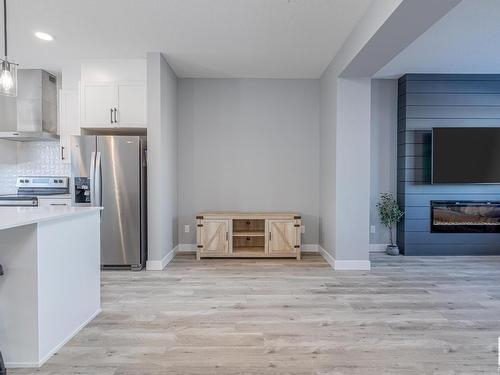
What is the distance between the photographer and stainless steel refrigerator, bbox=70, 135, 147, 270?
363 cm

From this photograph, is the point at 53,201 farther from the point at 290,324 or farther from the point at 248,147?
the point at 290,324

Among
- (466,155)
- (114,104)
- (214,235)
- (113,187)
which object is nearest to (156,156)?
(113,187)

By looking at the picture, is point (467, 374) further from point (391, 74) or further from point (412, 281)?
point (391, 74)

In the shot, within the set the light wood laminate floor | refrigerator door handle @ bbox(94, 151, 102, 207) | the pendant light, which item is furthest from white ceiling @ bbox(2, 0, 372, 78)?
the light wood laminate floor

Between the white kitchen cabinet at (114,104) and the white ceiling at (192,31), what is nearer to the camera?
the white ceiling at (192,31)

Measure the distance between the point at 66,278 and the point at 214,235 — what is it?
2326mm

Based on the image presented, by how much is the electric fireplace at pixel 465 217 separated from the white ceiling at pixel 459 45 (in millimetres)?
1964

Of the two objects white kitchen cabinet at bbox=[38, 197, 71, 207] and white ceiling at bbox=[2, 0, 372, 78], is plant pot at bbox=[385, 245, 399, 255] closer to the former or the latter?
white ceiling at bbox=[2, 0, 372, 78]

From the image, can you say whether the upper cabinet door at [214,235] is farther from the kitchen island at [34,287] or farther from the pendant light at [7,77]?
the pendant light at [7,77]

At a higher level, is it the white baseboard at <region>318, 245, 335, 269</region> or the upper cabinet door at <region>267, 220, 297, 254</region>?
the upper cabinet door at <region>267, 220, 297, 254</region>

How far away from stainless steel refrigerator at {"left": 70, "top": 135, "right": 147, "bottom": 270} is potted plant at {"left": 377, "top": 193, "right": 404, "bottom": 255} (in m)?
3.49

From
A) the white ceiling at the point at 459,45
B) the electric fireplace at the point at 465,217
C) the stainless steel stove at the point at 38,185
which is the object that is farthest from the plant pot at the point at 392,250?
the stainless steel stove at the point at 38,185

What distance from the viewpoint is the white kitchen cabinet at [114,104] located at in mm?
3840

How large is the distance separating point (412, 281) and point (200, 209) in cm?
300
